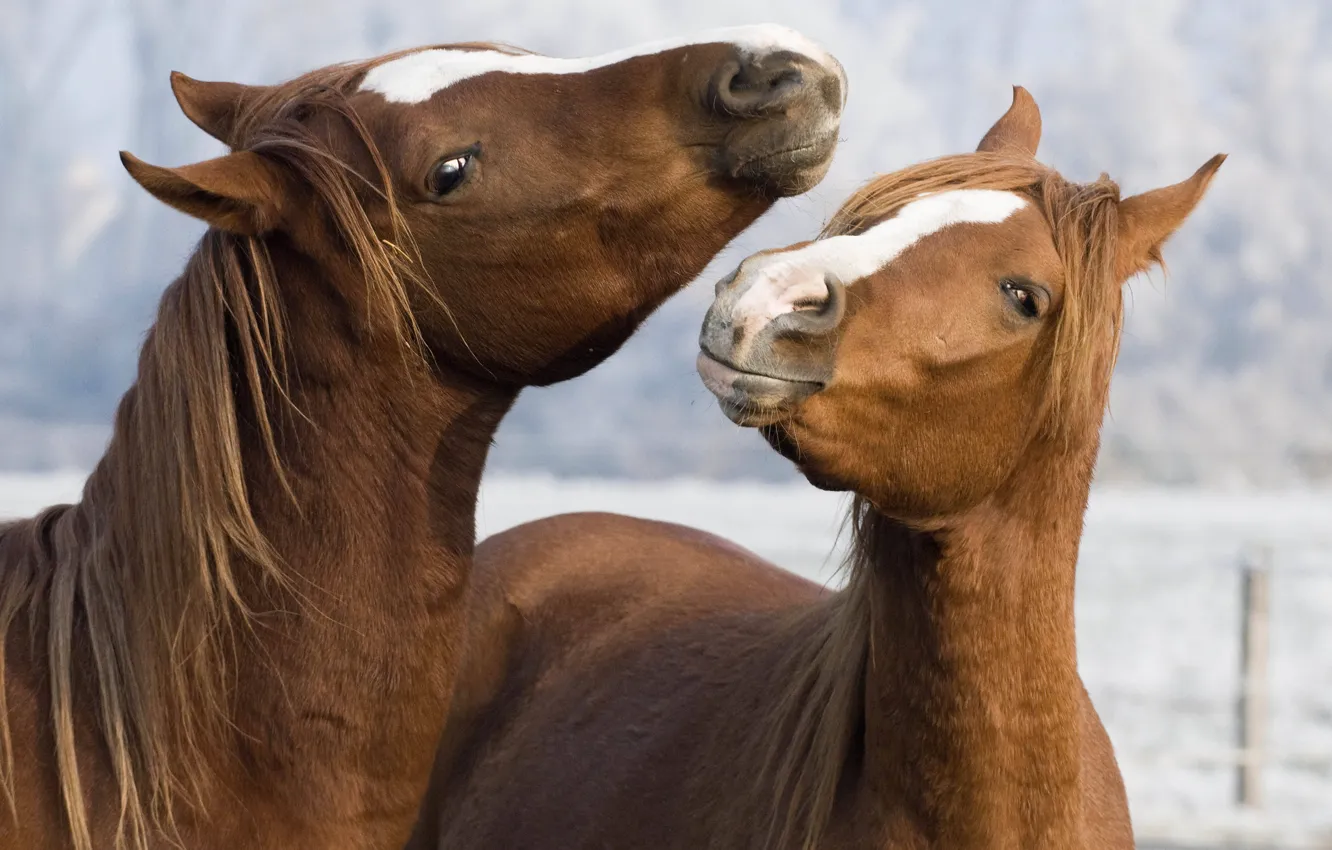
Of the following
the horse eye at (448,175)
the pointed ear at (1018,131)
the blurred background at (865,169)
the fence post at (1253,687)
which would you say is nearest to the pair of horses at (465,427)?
the horse eye at (448,175)

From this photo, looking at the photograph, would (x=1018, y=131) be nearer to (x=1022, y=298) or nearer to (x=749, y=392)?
(x=1022, y=298)

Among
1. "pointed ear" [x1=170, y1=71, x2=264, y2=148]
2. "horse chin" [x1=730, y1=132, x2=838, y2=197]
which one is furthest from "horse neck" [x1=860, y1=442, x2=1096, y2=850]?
"pointed ear" [x1=170, y1=71, x2=264, y2=148]

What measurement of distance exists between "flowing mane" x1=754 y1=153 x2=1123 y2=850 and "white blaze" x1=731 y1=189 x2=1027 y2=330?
6cm

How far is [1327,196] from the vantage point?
63344mm

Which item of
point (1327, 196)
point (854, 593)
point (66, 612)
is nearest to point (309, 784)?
point (66, 612)

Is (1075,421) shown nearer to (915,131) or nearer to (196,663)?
(196,663)

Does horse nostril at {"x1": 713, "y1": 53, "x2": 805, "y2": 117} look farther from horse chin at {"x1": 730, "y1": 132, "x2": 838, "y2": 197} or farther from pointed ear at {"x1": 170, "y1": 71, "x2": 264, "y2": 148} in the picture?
pointed ear at {"x1": 170, "y1": 71, "x2": 264, "y2": 148}

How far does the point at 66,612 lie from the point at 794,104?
1.39 metres

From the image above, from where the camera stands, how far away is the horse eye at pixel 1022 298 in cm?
219

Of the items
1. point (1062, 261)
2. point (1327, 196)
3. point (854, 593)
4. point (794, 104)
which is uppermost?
point (1327, 196)

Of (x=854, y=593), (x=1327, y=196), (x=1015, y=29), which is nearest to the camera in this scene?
(x=854, y=593)

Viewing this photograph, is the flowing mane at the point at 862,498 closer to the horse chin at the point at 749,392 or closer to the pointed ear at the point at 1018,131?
the pointed ear at the point at 1018,131

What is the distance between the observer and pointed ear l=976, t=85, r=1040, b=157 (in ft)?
8.75

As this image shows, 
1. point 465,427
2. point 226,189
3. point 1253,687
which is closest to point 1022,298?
point 465,427
